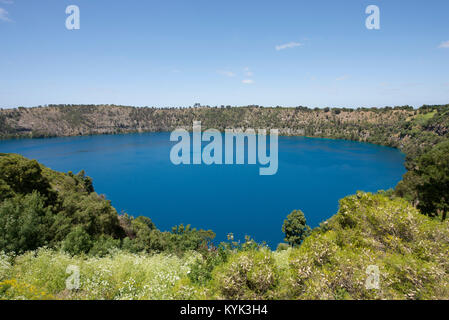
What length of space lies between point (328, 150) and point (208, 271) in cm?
14162

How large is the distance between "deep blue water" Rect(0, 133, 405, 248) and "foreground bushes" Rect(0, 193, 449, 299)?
34.1m

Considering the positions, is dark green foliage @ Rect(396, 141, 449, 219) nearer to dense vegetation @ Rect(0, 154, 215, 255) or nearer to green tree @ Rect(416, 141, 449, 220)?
green tree @ Rect(416, 141, 449, 220)

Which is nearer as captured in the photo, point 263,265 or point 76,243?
point 263,265

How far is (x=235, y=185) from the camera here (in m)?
78.6

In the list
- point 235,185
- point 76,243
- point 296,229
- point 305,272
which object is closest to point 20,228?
point 76,243

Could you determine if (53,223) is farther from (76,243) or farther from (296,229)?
(296,229)

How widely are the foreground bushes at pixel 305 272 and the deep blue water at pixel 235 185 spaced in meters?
34.1

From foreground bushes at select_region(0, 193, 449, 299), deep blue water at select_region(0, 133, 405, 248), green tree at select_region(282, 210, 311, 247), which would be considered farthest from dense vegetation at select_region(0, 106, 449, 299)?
deep blue water at select_region(0, 133, 405, 248)

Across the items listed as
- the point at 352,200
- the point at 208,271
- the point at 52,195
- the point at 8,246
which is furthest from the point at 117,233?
the point at 352,200

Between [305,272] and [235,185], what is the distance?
68.4 m

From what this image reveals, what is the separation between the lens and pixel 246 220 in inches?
2142

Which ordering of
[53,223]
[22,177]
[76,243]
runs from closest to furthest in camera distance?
1. [76,243]
2. [53,223]
3. [22,177]

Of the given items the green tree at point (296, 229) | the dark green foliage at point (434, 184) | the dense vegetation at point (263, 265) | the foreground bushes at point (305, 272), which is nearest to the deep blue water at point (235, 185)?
the green tree at point (296, 229)

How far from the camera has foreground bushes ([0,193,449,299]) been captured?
9.55 m
